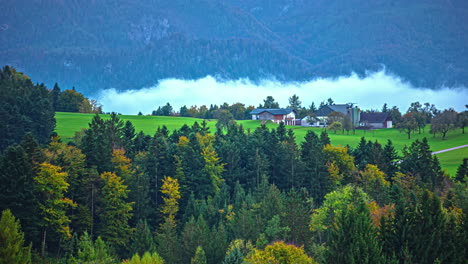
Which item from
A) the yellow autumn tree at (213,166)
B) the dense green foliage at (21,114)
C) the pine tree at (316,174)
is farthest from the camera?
the dense green foliage at (21,114)

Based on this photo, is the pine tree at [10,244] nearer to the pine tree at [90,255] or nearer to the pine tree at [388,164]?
the pine tree at [90,255]

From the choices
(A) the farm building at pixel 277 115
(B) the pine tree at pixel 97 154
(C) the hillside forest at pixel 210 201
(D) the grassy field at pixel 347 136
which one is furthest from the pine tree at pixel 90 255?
(A) the farm building at pixel 277 115

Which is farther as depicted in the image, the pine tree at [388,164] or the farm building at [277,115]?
the farm building at [277,115]

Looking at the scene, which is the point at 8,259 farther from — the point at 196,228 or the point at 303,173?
the point at 303,173

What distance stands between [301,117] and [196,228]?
135762 mm

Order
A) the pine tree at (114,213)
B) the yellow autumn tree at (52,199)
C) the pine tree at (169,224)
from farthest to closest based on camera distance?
the pine tree at (114,213) → the pine tree at (169,224) → the yellow autumn tree at (52,199)

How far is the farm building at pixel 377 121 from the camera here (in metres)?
185

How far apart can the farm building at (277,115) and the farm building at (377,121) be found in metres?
29.5

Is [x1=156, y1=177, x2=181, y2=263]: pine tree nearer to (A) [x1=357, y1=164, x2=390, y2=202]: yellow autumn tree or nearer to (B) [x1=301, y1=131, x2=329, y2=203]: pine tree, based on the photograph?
(B) [x1=301, y1=131, x2=329, y2=203]: pine tree

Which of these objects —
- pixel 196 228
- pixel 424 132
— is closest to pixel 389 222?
pixel 196 228

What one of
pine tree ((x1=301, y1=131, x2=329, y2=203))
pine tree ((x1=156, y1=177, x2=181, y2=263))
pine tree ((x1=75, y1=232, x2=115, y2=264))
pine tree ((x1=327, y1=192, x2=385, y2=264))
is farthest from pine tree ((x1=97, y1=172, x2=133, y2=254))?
pine tree ((x1=301, y1=131, x2=329, y2=203))

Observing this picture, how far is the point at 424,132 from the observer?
505 feet

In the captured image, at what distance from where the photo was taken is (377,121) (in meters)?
186

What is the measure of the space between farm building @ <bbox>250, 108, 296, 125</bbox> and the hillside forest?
7041 centimetres
